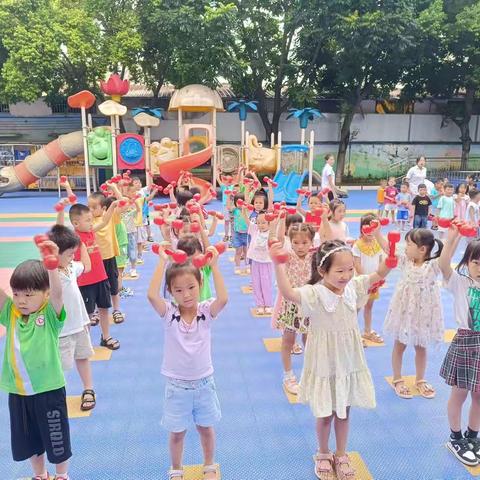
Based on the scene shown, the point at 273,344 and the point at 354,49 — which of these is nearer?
the point at 273,344

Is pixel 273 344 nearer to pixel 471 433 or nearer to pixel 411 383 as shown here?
pixel 411 383

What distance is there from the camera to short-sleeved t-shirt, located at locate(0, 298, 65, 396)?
217 cm

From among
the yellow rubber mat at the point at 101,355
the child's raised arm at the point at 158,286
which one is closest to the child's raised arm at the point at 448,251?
the child's raised arm at the point at 158,286

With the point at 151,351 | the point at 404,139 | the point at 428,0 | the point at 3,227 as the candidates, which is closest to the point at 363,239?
the point at 151,351

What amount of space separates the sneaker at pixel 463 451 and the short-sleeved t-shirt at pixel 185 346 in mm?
1565

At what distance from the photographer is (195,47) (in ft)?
47.6

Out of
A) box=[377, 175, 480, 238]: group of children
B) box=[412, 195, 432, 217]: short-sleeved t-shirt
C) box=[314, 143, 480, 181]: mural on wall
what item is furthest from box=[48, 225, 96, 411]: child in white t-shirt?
box=[314, 143, 480, 181]: mural on wall

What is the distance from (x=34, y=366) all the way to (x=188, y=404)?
0.76 metres

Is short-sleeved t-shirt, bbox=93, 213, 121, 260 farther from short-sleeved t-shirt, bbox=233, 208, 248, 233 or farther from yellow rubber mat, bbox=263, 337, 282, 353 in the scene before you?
short-sleeved t-shirt, bbox=233, 208, 248, 233

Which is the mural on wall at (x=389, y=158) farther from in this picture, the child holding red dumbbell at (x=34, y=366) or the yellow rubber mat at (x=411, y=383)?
the child holding red dumbbell at (x=34, y=366)

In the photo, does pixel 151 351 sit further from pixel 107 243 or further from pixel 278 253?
pixel 278 253

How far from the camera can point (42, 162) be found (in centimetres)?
1457

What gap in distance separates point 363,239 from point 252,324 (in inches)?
56.6

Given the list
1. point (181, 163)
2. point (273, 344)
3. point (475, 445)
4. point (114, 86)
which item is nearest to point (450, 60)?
point (181, 163)
